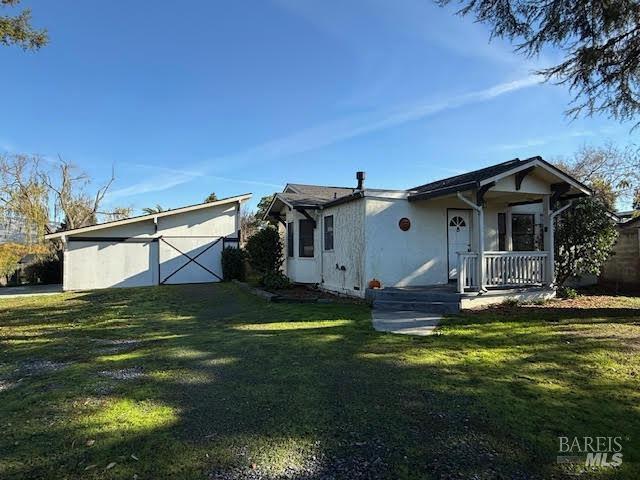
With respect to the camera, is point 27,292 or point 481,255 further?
point 27,292

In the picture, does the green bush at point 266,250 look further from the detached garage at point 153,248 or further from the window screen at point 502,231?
the window screen at point 502,231

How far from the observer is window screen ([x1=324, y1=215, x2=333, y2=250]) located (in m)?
12.6

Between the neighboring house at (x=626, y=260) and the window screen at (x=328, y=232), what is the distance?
934 cm

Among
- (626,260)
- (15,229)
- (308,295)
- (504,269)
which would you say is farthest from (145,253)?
(626,260)

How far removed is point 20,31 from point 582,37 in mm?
10906

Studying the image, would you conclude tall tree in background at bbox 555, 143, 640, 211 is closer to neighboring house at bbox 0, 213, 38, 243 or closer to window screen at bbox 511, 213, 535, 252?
window screen at bbox 511, 213, 535, 252

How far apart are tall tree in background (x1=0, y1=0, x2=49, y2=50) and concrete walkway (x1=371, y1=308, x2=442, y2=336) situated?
886 cm

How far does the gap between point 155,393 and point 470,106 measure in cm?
1318

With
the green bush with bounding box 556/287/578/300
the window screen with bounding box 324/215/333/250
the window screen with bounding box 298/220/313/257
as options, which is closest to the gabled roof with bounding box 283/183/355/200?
the window screen with bounding box 298/220/313/257

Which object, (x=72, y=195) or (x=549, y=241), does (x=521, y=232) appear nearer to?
(x=549, y=241)

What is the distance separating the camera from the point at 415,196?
10617 mm

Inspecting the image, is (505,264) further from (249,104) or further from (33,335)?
(249,104)

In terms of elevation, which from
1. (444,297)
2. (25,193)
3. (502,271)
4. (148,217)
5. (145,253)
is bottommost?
(444,297)

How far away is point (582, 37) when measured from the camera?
7.55 m
